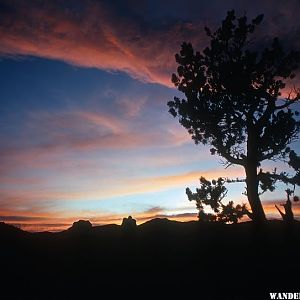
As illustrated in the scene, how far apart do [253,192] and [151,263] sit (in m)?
9.61

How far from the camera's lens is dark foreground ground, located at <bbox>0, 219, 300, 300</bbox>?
1504 cm

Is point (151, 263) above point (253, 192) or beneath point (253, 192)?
beneath

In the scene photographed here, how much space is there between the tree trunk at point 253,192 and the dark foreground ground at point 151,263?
47.1 inches

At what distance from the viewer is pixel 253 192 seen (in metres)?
24.8

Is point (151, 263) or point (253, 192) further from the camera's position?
point (253, 192)

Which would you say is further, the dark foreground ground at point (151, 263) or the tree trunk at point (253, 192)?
the tree trunk at point (253, 192)

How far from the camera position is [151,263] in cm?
1902

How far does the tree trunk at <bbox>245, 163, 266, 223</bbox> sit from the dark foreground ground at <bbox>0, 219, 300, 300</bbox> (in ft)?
3.93

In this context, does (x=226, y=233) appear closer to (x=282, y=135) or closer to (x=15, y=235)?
(x=282, y=135)

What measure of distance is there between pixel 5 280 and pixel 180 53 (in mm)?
17586

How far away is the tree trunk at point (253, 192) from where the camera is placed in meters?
24.6

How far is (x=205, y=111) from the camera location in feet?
80.9

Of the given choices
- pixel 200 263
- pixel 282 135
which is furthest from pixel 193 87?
pixel 200 263

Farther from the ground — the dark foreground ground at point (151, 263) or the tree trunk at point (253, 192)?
the tree trunk at point (253, 192)
